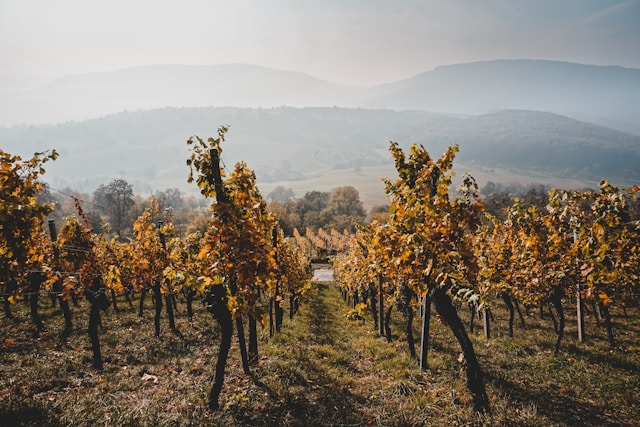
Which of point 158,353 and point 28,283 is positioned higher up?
point 28,283

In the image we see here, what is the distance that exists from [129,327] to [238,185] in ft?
47.0

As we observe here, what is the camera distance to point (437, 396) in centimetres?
816

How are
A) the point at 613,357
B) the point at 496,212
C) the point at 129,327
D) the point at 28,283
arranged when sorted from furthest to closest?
the point at 496,212
the point at 129,327
the point at 28,283
the point at 613,357

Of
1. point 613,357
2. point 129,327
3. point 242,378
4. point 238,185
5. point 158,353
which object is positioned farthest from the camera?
point 129,327

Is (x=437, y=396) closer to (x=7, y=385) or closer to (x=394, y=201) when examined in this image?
(x=394, y=201)

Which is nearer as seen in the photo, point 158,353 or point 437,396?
point 437,396

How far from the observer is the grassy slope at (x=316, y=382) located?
739cm

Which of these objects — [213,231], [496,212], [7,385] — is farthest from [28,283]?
[496,212]

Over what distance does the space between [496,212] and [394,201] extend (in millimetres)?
85773

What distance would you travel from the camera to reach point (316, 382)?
933 cm

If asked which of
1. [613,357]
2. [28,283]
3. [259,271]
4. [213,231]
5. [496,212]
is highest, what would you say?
[213,231]

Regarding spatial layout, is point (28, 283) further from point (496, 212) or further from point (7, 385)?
point (496, 212)

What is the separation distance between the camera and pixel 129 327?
17.6m

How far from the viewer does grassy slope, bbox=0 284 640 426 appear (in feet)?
24.2
